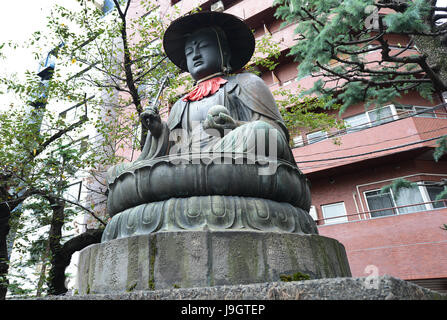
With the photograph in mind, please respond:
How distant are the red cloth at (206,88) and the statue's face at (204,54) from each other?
0.17m

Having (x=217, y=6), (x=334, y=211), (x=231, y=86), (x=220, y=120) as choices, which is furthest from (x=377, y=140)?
(x=217, y=6)

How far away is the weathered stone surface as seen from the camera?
3.91 feet

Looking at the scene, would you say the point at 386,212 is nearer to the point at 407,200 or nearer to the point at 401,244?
the point at 407,200

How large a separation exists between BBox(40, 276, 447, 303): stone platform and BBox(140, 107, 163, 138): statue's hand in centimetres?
223

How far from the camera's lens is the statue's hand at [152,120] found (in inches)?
A: 136

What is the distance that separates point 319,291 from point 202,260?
1096 mm

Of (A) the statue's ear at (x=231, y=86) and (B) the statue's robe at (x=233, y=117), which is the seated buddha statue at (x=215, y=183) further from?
(A) the statue's ear at (x=231, y=86)

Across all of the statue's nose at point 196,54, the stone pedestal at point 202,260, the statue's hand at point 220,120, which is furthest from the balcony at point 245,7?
the stone pedestal at point 202,260

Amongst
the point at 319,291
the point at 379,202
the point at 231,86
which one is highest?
the point at 379,202

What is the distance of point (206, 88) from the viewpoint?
13.8 ft

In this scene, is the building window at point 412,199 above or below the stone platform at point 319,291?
above

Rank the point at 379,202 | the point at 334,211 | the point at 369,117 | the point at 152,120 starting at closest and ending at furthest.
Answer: the point at 152,120, the point at 379,202, the point at 334,211, the point at 369,117

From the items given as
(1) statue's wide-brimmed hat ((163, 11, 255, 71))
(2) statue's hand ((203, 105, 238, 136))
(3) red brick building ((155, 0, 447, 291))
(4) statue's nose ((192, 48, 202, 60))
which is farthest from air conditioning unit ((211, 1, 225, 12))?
(2) statue's hand ((203, 105, 238, 136))
